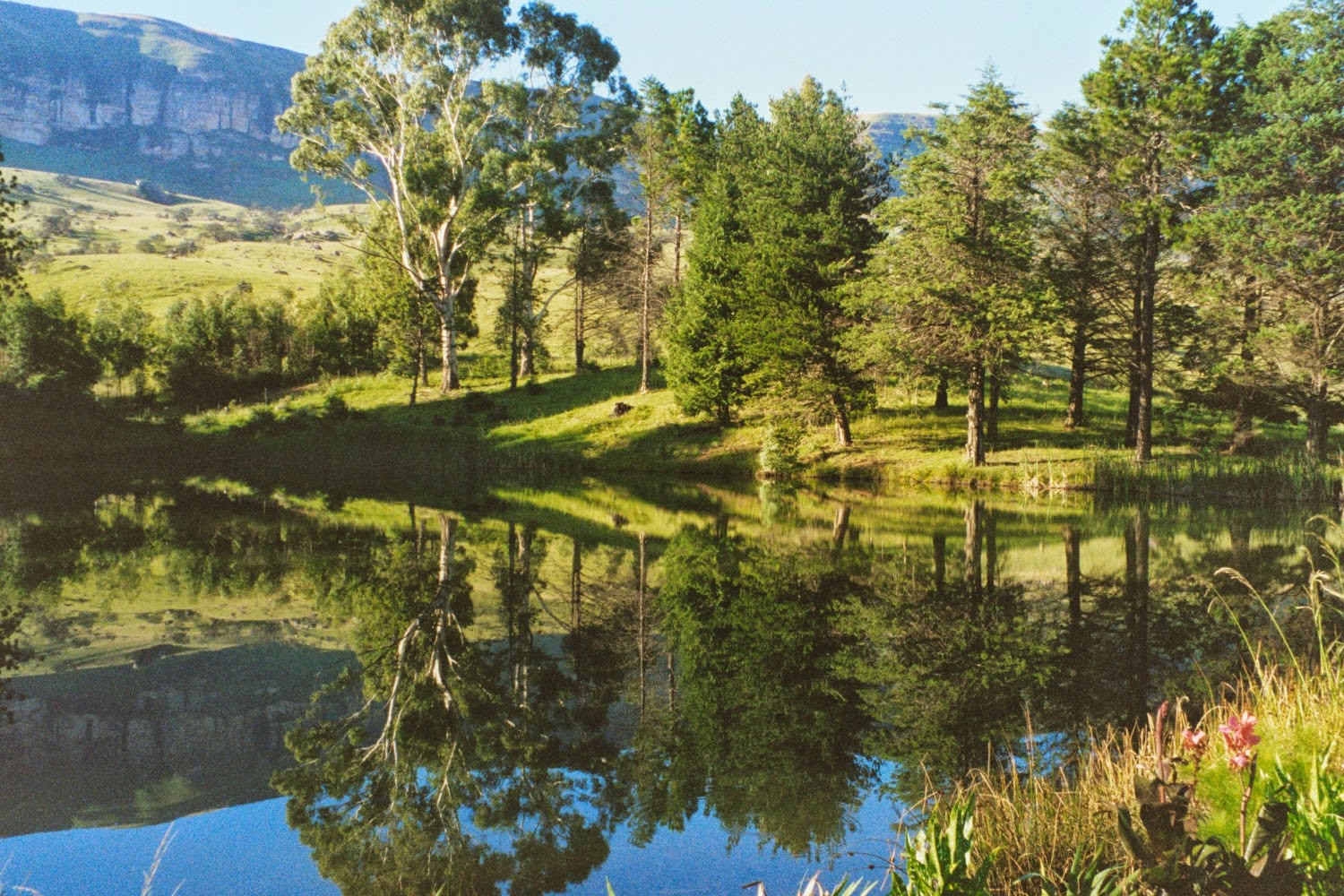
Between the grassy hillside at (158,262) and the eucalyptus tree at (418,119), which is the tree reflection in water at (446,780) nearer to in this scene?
the eucalyptus tree at (418,119)

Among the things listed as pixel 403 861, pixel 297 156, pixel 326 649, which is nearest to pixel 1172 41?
pixel 326 649

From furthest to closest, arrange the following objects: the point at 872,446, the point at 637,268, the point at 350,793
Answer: the point at 637,268
the point at 872,446
the point at 350,793

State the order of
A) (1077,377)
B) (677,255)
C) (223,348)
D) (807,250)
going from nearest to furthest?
(807,250) → (1077,377) → (677,255) → (223,348)

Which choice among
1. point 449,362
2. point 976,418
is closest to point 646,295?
point 449,362

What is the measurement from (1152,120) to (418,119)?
36031mm

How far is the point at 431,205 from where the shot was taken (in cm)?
4800

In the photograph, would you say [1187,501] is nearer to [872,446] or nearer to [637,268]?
[872,446]

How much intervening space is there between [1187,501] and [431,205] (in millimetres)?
37878

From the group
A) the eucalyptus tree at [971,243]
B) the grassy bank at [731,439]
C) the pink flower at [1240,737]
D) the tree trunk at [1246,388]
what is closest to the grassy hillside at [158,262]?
the grassy bank at [731,439]

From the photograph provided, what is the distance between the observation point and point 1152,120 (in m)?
31.9

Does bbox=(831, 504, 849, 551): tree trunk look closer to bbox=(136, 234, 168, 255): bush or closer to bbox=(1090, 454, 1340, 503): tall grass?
bbox=(1090, 454, 1340, 503): tall grass

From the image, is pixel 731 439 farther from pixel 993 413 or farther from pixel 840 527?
pixel 840 527

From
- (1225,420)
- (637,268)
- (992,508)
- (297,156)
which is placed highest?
(297,156)

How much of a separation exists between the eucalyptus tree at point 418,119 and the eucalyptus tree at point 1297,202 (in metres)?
32.7
